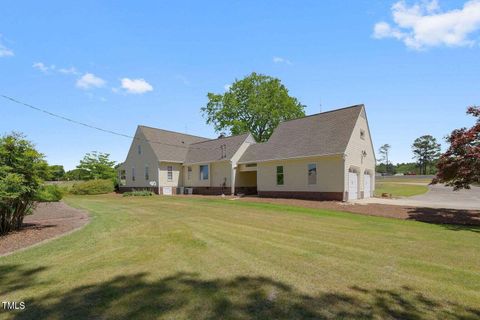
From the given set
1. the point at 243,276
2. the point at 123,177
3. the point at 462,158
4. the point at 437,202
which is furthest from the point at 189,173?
the point at 243,276

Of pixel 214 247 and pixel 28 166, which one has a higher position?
pixel 28 166

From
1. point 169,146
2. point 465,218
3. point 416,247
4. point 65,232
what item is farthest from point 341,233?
point 169,146

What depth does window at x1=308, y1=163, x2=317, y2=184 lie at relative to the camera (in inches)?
852

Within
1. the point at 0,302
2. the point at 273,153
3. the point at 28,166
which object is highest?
the point at 273,153

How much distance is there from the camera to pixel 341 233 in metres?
9.21

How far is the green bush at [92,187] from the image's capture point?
106 ft

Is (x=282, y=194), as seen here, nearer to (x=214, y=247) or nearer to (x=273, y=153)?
(x=273, y=153)

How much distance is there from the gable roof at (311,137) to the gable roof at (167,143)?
8.64 meters

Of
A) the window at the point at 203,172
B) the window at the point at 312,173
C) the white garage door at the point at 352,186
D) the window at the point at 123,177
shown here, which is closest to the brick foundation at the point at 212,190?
the window at the point at 203,172

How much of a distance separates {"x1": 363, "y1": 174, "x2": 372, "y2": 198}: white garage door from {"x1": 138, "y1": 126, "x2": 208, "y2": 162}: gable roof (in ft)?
61.9

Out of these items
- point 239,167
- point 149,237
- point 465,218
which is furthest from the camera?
point 239,167

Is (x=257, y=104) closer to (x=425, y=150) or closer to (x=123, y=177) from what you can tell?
(x=123, y=177)

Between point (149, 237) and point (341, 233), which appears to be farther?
point (341, 233)

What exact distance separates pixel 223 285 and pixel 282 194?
19173mm
